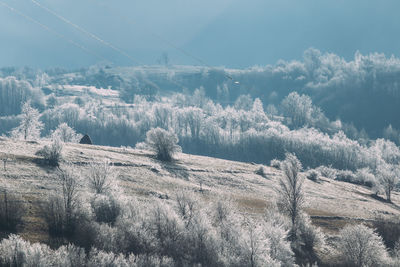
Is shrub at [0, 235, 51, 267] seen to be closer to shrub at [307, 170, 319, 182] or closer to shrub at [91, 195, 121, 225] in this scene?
shrub at [91, 195, 121, 225]

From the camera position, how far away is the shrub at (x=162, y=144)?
10412 cm

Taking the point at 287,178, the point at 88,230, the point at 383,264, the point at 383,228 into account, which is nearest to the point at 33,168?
the point at 88,230

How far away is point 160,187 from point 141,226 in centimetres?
2719

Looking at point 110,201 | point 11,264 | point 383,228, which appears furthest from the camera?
point 383,228

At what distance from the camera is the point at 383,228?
3103 inches

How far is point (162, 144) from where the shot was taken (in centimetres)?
10494

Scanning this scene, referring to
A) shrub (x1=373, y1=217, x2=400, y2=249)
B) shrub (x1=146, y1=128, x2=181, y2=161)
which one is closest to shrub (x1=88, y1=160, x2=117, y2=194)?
shrub (x1=146, y1=128, x2=181, y2=161)

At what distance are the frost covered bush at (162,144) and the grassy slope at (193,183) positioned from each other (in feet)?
7.94

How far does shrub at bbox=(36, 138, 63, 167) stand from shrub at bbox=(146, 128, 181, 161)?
2950 cm

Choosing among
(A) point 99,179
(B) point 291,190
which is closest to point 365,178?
(B) point 291,190

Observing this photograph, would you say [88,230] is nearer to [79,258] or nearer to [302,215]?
[79,258]

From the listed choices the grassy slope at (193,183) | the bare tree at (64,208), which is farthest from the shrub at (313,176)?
the bare tree at (64,208)

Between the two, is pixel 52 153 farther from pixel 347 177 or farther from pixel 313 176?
pixel 347 177

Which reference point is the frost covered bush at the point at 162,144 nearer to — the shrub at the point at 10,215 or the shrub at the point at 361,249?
the shrub at the point at 361,249
